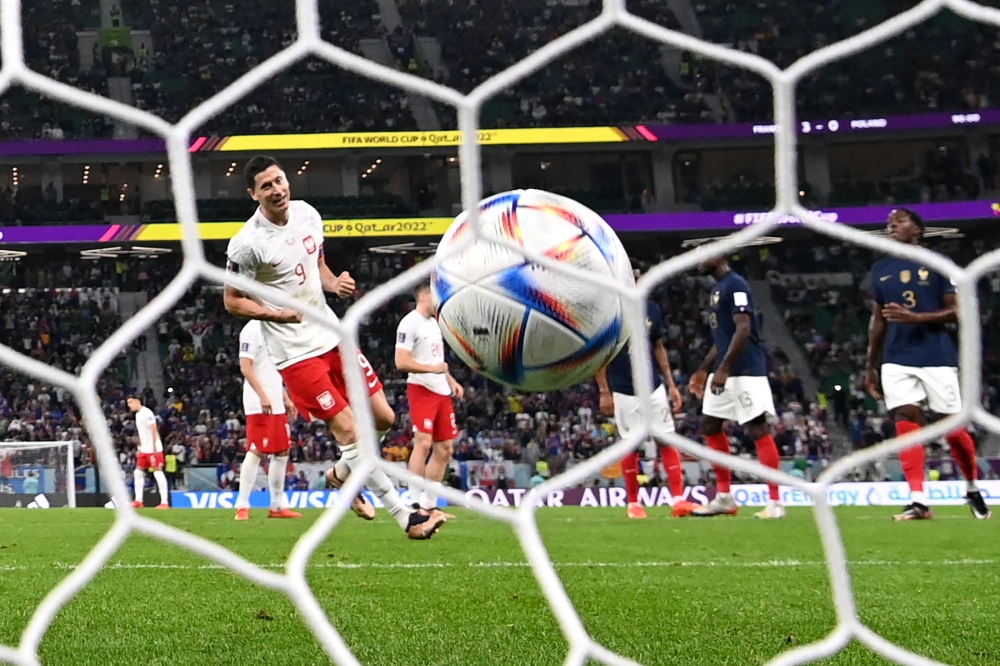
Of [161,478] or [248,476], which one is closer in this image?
[248,476]

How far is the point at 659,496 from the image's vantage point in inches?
490

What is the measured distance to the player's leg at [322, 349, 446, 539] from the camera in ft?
14.2

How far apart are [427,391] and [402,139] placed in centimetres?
1329

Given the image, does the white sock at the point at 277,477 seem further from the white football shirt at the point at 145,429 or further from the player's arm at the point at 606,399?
the white football shirt at the point at 145,429

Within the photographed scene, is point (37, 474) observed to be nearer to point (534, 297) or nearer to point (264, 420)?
point (264, 420)

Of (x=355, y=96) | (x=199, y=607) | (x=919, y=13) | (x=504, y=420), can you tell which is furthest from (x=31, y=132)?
(x=919, y=13)

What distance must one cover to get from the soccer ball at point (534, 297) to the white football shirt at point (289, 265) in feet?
5.26

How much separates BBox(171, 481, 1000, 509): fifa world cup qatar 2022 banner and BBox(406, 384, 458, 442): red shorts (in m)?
4.57

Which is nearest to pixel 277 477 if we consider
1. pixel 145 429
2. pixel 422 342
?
pixel 422 342

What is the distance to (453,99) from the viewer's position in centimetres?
160

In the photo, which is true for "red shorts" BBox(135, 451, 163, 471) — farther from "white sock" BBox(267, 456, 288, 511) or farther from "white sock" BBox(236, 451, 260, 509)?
"white sock" BBox(267, 456, 288, 511)

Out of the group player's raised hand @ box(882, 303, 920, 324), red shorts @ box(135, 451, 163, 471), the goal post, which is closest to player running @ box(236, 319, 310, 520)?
player's raised hand @ box(882, 303, 920, 324)

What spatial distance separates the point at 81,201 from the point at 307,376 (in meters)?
16.9

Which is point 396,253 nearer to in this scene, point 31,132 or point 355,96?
point 355,96
